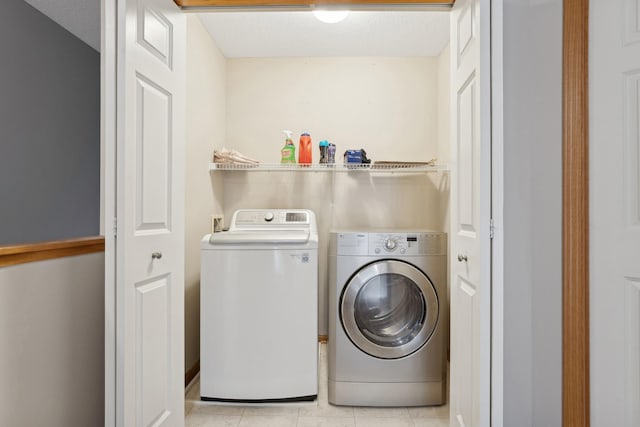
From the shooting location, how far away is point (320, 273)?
2941 millimetres

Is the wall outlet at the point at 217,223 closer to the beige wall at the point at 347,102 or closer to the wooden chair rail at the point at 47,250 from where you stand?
the beige wall at the point at 347,102

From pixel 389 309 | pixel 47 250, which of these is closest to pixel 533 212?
pixel 389 309

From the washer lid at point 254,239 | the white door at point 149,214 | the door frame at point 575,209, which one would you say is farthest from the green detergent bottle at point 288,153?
the door frame at point 575,209

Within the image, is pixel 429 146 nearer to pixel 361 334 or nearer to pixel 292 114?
pixel 292 114

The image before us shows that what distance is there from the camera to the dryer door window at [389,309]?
2004 millimetres

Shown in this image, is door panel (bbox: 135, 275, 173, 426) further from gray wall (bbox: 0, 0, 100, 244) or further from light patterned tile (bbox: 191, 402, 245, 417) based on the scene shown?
gray wall (bbox: 0, 0, 100, 244)

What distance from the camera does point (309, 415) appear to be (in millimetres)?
1967

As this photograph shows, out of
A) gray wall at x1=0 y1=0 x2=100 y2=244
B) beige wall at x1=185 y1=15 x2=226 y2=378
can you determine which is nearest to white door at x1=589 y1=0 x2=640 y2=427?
beige wall at x1=185 y1=15 x2=226 y2=378

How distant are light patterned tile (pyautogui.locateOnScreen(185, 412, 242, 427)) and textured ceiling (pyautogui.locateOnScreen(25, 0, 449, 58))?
7.99 ft

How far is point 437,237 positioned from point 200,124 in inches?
66.5

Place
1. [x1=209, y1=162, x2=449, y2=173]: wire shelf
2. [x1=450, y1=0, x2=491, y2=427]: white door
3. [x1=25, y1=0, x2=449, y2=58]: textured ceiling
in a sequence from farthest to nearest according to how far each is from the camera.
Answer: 1. [x1=209, y1=162, x2=449, y2=173]: wire shelf
2. [x1=25, y1=0, x2=449, y2=58]: textured ceiling
3. [x1=450, y1=0, x2=491, y2=427]: white door

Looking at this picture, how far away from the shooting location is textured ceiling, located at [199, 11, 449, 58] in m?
2.38

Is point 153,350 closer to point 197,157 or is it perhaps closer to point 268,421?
point 268,421

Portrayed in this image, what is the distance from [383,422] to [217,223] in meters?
1.78
